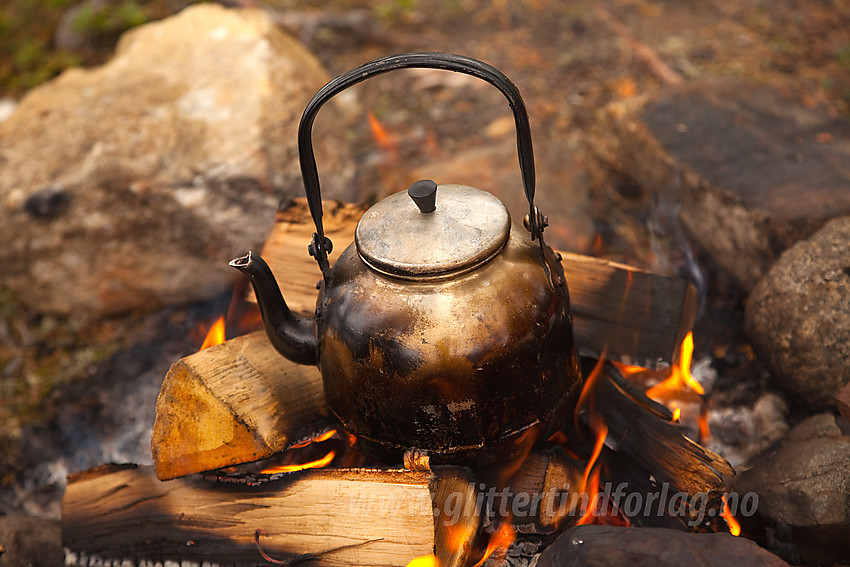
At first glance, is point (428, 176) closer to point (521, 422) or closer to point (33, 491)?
point (521, 422)

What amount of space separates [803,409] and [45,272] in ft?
12.6

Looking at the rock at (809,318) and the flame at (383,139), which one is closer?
the rock at (809,318)

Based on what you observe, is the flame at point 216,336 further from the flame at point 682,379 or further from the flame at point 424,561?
the flame at point 682,379

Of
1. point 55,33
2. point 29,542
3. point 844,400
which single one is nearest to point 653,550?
point 844,400

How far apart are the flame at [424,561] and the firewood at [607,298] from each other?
38.7 inches

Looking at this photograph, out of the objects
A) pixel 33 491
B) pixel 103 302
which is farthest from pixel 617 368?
pixel 103 302

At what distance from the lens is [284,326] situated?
83.7 inches

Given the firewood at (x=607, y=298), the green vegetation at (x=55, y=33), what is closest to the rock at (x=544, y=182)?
the firewood at (x=607, y=298)

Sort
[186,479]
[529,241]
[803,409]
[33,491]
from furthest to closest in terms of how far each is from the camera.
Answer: [33,491], [803,409], [186,479], [529,241]

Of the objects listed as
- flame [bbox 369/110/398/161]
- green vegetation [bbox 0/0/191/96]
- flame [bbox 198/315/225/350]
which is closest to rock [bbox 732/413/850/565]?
flame [bbox 198/315/225/350]

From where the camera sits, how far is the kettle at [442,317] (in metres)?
1.79

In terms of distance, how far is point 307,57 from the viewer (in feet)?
14.3

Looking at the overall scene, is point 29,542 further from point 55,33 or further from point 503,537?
point 55,33

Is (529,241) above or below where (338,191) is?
above
